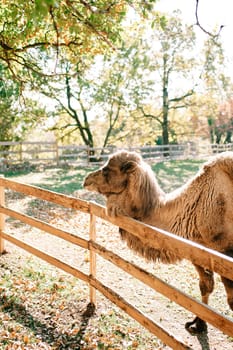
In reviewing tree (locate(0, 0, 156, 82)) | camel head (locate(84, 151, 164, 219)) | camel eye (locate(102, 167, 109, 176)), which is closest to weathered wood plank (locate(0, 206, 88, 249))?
camel head (locate(84, 151, 164, 219))

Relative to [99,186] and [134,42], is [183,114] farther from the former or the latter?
[99,186]

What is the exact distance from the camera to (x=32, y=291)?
17.5 ft

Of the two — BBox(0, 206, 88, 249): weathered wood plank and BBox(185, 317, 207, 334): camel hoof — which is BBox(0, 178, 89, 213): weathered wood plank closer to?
BBox(0, 206, 88, 249): weathered wood plank

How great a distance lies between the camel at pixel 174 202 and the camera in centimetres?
380

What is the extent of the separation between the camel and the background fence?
16408mm

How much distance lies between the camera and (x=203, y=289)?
436 centimetres

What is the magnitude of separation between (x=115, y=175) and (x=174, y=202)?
0.72 metres

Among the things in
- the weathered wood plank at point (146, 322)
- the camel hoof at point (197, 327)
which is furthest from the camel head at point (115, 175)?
the camel hoof at point (197, 327)

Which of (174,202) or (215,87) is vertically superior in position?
(215,87)

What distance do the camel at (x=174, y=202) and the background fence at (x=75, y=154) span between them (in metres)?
16.4

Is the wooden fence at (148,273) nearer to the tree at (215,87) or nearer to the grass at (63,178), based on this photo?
the grass at (63,178)

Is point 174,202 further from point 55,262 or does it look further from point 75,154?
point 75,154

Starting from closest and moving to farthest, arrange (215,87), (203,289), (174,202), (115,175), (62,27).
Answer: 1. (115,175)
2. (174,202)
3. (203,289)
4. (62,27)
5. (215,87)

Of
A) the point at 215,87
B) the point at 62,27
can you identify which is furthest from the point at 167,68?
the point at 62,27
